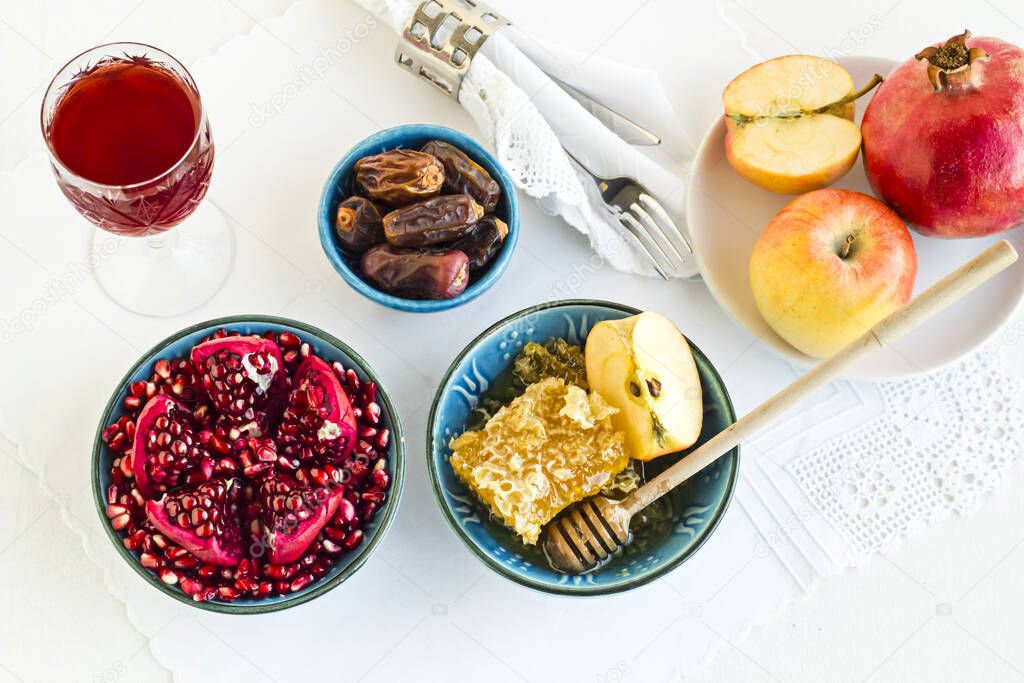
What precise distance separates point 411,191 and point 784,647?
0.79 m

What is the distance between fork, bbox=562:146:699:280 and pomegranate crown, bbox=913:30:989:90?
38 cm

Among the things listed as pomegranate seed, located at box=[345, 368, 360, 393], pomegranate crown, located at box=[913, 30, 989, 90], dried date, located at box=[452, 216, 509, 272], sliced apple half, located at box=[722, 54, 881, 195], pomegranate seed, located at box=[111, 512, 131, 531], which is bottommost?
pomegranate seed, located at box=[111, 512, 131, 531]

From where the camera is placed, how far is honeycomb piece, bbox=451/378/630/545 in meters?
1.07

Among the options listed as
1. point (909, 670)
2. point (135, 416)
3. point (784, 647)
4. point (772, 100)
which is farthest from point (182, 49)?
point (909, 670)

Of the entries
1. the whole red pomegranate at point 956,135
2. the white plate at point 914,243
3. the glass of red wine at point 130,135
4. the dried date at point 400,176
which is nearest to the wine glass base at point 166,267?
the glass of red wine at point 130,135

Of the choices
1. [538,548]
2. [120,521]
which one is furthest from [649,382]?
[120,521]

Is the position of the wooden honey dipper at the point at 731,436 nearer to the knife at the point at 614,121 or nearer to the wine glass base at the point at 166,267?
the knife at the point at 614,121

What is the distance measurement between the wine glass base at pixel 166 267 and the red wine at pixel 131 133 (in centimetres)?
16

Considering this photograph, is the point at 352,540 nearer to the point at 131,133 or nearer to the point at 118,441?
the point at 118,441

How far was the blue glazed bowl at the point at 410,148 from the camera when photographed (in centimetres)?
114

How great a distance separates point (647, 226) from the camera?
1.27 metres

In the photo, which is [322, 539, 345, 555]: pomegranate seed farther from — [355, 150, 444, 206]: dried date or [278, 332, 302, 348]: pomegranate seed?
[355, 150, 444, 206]: dried date

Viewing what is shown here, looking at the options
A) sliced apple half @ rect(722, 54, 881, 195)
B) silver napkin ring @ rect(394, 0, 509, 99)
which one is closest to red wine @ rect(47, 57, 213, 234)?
silver napkin ring @ rect(394, 0, 509, 99)

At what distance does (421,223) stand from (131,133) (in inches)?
14.0
